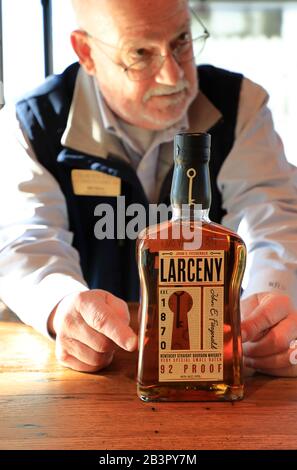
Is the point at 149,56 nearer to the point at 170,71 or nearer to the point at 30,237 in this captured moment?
the point at 170,71

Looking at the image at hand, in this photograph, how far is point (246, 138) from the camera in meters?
1.38

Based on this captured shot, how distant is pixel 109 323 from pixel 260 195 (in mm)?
610

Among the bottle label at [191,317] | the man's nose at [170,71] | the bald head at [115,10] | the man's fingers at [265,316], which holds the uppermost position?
the bald head at [115,10]

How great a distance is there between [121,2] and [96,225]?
0.49m

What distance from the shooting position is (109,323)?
0.76 m

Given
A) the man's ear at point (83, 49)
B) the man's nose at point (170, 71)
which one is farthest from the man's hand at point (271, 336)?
the man's ear at point (83, 49)

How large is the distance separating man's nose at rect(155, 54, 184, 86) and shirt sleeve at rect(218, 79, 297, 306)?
23 cm

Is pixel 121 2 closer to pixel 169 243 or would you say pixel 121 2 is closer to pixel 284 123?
pixel 169 243

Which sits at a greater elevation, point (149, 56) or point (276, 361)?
point (149, 56)

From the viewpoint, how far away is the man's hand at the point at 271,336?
786 millimetres

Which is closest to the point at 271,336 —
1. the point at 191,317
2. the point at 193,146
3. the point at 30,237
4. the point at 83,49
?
the point at 191,317

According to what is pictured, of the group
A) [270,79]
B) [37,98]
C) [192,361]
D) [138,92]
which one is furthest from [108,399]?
[270,79]

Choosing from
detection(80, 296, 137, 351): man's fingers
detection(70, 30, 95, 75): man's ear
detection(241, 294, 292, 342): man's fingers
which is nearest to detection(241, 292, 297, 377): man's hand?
detection(241, 294, 292, 342): man's fingers

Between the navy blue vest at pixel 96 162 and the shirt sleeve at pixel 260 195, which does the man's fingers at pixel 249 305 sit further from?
the navy blue vest at pixel 96 162
